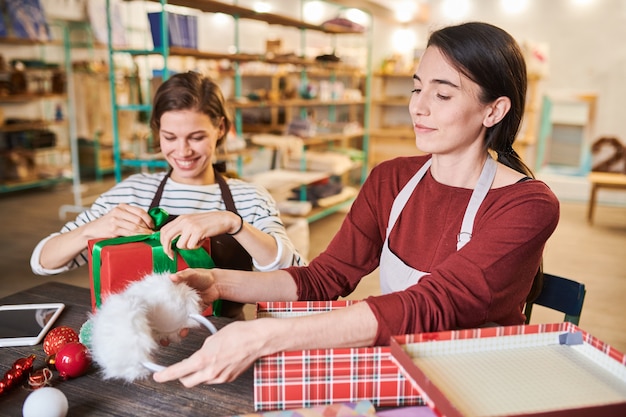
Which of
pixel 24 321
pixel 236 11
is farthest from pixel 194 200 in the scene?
pixel 236 11

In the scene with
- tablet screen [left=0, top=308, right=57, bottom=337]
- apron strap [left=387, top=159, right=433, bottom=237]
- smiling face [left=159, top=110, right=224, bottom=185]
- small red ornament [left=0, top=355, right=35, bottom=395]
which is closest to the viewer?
small red ornament [left=0, top=355, right=35, bottom=395]

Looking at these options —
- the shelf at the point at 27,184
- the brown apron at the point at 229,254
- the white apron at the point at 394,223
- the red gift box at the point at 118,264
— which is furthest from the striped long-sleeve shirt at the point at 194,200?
the shelf at the point at 27,184

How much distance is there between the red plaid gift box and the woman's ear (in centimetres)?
75

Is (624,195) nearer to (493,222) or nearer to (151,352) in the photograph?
(493,222)

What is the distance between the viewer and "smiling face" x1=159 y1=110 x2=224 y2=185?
6.63 ft

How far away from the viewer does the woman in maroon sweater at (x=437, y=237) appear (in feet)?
3.53

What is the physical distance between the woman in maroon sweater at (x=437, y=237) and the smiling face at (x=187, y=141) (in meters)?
0.71

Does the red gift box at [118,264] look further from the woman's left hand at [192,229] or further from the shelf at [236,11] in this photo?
the shelf at [236,11]

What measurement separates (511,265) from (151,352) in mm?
787

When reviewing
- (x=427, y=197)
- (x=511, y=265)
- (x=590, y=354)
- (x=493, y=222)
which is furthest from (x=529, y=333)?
(x=427, y=197)

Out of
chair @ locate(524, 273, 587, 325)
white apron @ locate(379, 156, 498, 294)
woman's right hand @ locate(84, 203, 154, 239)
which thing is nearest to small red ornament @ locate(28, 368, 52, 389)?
woman's right hand @ locate(84, 203, 154, 239)

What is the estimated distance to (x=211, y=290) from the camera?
1.37 m

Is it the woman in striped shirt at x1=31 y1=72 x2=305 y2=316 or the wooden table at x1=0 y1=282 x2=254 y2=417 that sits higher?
the woman in striped shirt at x1=31 y1=72 x2=305 y2=316

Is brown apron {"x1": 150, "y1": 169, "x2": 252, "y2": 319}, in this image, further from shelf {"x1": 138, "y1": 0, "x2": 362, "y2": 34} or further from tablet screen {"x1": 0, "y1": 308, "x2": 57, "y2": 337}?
shelf {"x1": 138, "y1": 0, "x2": 362, "y2": 34}
